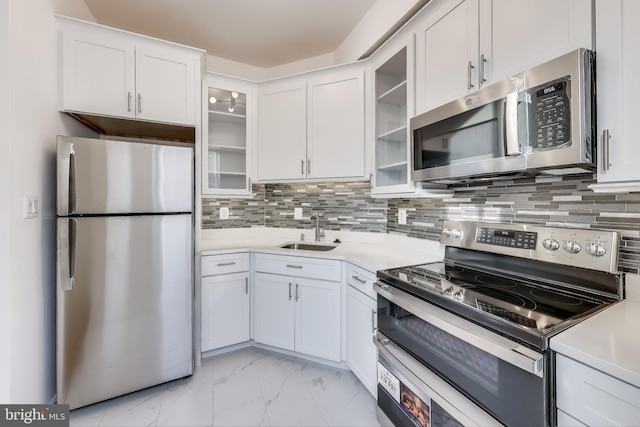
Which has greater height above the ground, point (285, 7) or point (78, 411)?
point (285, 7)

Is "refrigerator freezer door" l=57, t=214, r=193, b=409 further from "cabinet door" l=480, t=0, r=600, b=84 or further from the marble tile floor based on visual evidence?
"cabinet door" l=480, t=0, r=600, b=84

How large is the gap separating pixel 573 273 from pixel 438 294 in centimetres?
57

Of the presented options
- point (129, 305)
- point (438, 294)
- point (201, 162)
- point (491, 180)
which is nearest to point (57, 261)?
point (129, 305)

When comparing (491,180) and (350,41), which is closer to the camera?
(491,180)

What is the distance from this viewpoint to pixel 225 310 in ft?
7.55

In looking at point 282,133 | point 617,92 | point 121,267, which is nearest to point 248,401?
point 121,267

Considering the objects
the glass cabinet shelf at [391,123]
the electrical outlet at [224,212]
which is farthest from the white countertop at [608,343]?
the electrical outlet at [224,212]

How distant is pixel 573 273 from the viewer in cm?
118

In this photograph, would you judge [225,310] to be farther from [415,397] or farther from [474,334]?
[474,334]

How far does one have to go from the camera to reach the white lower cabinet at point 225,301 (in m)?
2.23

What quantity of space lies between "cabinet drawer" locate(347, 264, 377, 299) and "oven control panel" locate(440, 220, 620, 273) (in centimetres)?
52

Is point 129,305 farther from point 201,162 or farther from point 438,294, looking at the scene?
point 438,294

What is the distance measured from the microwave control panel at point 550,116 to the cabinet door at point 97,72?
2254 mm

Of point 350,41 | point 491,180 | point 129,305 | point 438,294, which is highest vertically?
point 350,41
